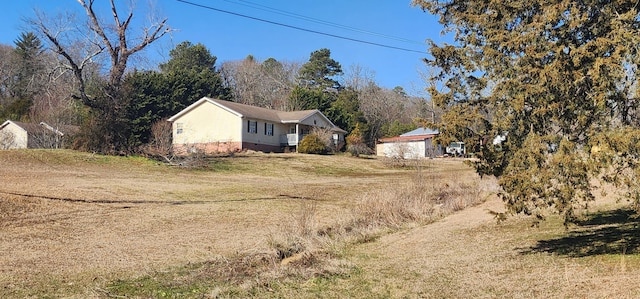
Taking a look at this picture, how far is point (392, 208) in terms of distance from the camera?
1583 cm

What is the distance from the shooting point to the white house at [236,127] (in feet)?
149

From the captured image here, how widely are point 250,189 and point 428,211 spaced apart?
860 cm

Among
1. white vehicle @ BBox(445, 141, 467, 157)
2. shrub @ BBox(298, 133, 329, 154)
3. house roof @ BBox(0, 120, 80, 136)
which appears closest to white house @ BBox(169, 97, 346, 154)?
shrub @ BBox(298, 133, 329, 154)

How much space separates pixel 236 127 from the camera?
45.4m

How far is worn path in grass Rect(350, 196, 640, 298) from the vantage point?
7457mm

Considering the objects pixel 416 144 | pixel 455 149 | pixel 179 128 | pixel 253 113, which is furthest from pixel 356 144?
pixel 455 149

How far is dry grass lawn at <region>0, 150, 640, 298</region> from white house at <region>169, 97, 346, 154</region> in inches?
890

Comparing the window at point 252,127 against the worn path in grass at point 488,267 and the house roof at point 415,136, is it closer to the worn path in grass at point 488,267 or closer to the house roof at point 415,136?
the house roof at point 415,136

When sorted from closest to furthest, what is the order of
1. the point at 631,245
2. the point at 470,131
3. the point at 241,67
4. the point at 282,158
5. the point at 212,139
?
the point at 470,131 → the point at 631,245 → the point at 282,158 → the point at 212,139 → the point at 241,67

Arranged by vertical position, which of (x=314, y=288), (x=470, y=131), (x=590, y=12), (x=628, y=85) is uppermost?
(x=590, y=12)

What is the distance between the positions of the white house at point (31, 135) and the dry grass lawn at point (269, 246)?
62.7 ft

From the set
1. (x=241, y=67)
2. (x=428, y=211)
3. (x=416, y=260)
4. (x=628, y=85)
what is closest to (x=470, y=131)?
(x=628, y=85)

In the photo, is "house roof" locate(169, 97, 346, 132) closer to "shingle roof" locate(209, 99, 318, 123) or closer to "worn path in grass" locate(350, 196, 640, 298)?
"shingle roof" locate(209, 99, 318, 123)

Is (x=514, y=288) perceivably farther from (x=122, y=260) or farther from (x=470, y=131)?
(x=122, y=260)
